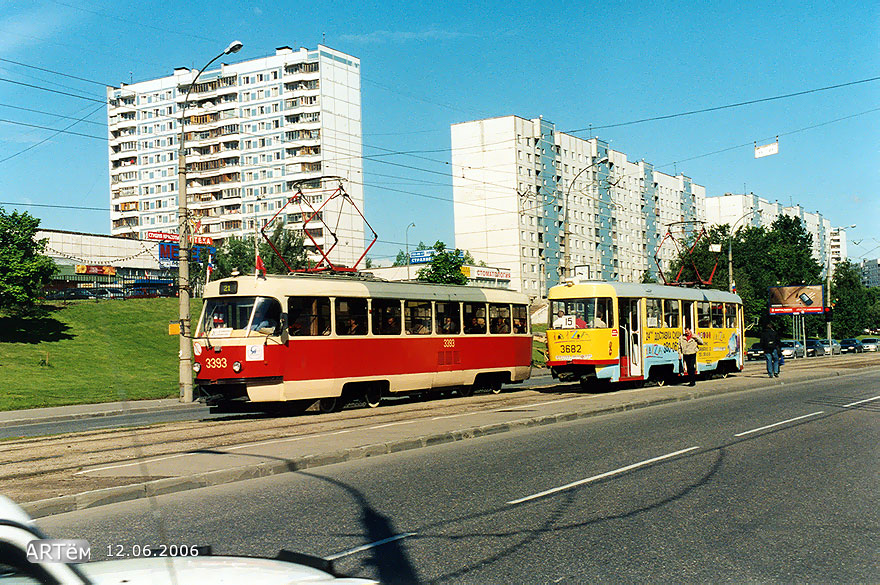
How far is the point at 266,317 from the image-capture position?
16.6 metres

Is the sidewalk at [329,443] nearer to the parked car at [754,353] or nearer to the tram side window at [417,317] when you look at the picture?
the tram side window at [417,317]

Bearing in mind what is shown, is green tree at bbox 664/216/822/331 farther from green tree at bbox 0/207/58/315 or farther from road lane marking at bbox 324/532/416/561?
road lane marking at bbox 324/532/416/561

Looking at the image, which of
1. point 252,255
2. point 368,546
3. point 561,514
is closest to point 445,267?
point 252,255

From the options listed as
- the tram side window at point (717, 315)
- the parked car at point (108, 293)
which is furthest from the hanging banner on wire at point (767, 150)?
the parked car at point (108, 293)

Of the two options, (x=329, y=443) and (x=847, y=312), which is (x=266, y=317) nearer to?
(x=329, y=443)

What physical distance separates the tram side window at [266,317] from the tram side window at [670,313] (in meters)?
13.3

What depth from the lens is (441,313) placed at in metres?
21.0

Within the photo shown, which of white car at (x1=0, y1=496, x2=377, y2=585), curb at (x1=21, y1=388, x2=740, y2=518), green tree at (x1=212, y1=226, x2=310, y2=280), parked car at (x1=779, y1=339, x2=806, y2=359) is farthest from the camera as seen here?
green tree at (x1=212, y1=226, x2=310, y2=280)

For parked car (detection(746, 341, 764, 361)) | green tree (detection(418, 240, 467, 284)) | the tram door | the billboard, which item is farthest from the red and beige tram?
the billboard

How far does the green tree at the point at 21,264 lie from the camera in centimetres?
3850

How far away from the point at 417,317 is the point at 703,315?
39.9 ft

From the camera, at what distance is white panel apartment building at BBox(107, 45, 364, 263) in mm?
94438

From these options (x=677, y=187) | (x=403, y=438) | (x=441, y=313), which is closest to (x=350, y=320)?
(x=441, y=313)

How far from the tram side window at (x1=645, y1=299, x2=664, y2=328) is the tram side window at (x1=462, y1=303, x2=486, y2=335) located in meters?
5.26
